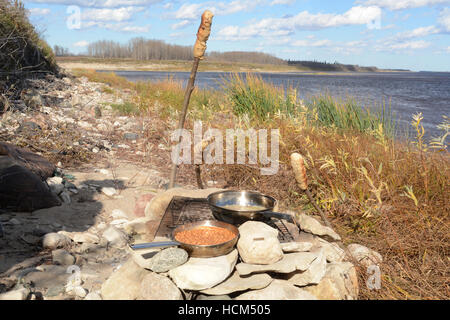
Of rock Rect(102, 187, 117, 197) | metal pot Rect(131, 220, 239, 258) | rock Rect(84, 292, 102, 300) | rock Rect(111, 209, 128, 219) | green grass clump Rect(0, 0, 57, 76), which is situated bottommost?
rock Rect(84, 292, 102, 300)

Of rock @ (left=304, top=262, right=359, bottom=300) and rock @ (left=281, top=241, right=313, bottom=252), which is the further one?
rock @ (left=281, top=241, right=313, bottom=252)

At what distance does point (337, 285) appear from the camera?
256cm

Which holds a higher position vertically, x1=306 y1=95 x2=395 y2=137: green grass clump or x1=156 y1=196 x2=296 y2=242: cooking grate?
x1=306 y1=95 x2=395 y2=137: green grass clump

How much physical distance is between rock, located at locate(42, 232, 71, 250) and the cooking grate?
0.91 metres

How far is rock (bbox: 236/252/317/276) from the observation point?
255 cm

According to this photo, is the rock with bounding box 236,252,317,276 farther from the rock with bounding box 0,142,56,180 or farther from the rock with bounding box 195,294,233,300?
the rock with bounding box 0,142,56,180

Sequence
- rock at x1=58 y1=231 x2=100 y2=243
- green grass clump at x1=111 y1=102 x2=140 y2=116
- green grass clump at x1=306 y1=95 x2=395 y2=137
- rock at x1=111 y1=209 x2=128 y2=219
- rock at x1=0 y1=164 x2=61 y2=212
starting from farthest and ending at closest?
1. green grass clump at x1=111 y1=102 x2=140 y2=116
2. green grass clump at x1=306 y1=95 x2=395 y2=137
3. rock at x1=111 y1=209 x2=128 y2=219
4. rock at x1=0 y1=164 x2=61 y2=212
5. rock at x1=58 y1=231 x2=100 y2=243

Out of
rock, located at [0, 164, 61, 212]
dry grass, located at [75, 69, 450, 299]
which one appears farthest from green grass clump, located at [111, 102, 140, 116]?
rock, located at [0, 164, 61, 212]

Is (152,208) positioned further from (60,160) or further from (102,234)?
(60,160)

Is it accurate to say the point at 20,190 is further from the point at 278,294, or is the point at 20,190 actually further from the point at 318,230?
the point at 318,230

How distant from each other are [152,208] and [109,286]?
1.26 meters

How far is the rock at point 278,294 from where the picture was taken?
241 centimetres

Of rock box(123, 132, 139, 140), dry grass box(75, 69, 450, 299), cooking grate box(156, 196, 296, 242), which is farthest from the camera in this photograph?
rock box(123, 132, 139, 140)

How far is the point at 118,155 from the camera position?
6715 mm
